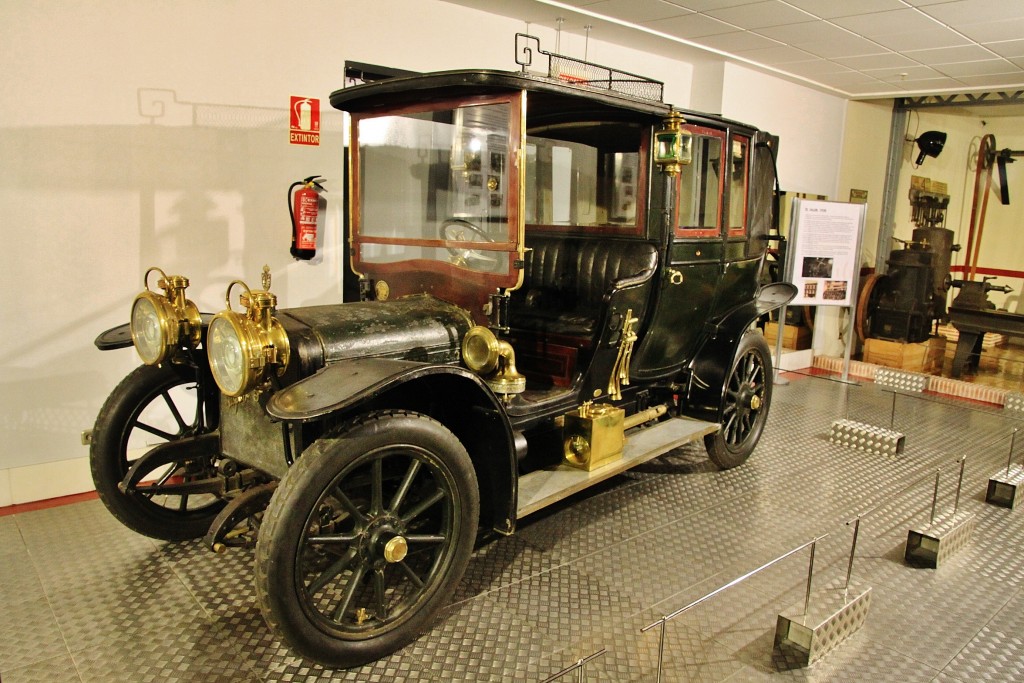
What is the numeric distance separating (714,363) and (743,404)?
0.40m

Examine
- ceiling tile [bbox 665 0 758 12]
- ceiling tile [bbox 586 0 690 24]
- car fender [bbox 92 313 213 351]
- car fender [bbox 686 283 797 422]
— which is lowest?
car fender [bbox 686 283 797 422]

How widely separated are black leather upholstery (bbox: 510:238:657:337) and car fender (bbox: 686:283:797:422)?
0.79 m

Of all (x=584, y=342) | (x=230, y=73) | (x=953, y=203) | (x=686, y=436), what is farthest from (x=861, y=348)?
(x=230, y=73)

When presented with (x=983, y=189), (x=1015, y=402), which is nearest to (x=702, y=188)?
(x=1015, y=402)

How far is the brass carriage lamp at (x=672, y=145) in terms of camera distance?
10.2ft

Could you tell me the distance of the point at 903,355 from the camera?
6926 mm

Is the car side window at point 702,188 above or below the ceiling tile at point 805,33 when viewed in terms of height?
below

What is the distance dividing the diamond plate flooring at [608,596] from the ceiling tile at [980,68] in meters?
3.82

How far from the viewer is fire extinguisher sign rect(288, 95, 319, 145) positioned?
150 inches

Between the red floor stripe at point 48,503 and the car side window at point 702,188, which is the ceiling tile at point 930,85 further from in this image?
the red floor stripe at point 48,503

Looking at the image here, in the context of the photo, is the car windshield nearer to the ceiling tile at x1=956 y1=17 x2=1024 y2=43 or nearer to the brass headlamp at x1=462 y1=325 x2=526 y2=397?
the brass headlamp at x1=462 y1=325 x2=526 y2=397

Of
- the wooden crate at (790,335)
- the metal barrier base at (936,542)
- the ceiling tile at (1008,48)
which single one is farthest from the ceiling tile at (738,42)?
the metal barrier base at (936,542)

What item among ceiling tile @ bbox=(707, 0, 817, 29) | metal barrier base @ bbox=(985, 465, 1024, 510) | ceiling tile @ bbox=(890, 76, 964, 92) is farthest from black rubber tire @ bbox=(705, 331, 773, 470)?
ceiling tile @ bbox=(890, 76, 964, 92)

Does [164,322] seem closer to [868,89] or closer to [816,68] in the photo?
[816,68]
